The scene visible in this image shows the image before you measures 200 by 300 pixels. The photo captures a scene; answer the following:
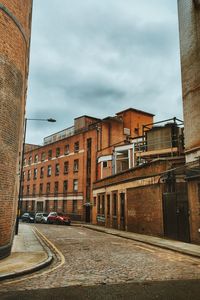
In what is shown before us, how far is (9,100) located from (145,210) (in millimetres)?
13185

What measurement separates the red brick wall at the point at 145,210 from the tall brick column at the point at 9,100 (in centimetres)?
1053

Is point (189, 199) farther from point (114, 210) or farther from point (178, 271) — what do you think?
point (114, 210)

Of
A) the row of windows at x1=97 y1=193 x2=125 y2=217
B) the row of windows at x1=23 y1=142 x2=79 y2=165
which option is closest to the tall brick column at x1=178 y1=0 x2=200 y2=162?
the row of windows at x1=97 y1=193 x2=125 y2=217

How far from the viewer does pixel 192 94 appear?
16.0 m

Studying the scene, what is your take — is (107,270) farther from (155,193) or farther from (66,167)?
(66,167)

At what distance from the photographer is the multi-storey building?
40625mm

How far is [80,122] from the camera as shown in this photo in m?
48.3

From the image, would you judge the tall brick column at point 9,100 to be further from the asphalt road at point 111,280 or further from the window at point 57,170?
the window at point 57,170

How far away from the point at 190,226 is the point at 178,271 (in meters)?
7.14

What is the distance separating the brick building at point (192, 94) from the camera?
14.6 meters

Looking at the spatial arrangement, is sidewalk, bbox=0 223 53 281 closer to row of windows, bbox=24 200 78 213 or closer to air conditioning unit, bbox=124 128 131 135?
row of windows, bbox=24 200 78 213

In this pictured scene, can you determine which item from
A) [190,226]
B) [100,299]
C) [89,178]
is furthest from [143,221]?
[89,178]

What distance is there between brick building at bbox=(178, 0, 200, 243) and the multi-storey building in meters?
18.6

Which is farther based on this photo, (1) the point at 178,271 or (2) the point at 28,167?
(2) the point at 28,167
